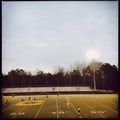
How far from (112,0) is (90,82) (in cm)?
3703

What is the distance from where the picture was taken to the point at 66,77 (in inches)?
1941

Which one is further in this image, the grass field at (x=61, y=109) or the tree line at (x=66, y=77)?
the tree line at (x=66, y=77)

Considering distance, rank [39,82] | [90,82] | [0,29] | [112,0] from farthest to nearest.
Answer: [39,82]
[90,82]
[112,0]
[0,29]

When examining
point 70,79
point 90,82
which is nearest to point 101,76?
point 90,82

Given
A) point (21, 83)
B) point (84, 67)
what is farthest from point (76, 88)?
point (21, 83)

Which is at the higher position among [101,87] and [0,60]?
[0,60]

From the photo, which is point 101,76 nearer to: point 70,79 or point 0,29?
point 70,79

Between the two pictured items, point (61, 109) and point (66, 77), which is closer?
point (61, 109)

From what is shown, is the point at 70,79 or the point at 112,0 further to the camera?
the point at 70,79

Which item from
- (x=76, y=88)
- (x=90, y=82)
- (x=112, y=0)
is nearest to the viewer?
(x=112, y=0)

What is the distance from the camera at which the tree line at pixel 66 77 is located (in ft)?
147

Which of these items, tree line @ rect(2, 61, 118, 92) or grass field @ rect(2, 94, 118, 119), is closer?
grass field @ rect(2, 94, 118, 119)

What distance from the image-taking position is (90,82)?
45312mm

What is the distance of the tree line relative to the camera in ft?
147
